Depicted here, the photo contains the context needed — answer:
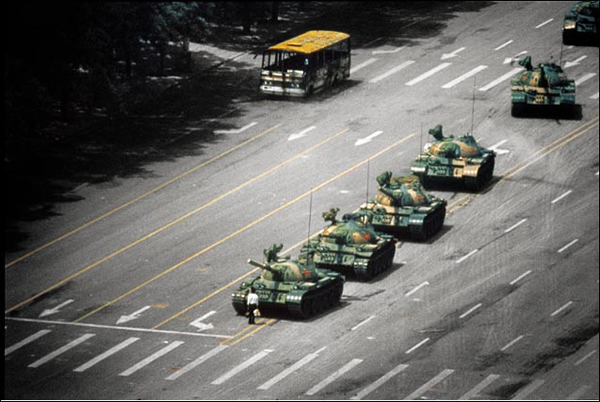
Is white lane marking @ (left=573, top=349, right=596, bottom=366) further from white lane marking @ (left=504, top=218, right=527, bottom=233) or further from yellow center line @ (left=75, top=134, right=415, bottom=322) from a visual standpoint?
yellow center line @ (left=75, top=134, right=415, bottom=322)

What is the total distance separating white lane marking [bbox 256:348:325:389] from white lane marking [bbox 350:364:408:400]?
334 cm

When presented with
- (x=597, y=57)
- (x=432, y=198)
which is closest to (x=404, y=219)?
(x=432, y=198)

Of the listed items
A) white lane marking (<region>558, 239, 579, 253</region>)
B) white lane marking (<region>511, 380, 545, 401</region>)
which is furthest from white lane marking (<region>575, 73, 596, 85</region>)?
white lane marking (<region>511, 380, 545, 401</region>)

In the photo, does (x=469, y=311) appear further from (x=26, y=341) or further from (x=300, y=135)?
(x=300, y=135)

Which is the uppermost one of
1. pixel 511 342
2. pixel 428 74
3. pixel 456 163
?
pixel 428 74

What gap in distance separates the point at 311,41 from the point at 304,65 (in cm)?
166

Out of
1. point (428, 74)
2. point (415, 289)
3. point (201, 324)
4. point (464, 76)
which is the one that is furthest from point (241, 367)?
point (428, 74)

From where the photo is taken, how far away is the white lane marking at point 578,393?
65188 millimetres

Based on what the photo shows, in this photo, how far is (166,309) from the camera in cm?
7781

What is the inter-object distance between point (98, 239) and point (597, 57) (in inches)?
1400

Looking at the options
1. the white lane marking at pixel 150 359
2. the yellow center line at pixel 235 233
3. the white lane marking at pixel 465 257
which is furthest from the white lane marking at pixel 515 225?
the white lane marking at pixel 150 359

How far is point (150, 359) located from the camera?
71.6m

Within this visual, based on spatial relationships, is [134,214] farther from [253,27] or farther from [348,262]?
[253,27]

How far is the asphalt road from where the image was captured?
69.2 metres
